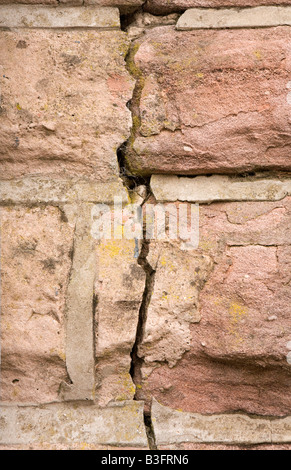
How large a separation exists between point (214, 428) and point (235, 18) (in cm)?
83

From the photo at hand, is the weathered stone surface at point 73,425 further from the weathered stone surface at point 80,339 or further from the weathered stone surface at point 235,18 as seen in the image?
the weathered stone surface at point 235,18

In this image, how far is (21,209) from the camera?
956 mm

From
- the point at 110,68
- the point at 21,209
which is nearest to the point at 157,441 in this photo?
the point at 21,209

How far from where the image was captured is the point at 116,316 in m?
0.94

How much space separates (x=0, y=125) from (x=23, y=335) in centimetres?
42

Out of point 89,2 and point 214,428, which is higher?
point 89,2

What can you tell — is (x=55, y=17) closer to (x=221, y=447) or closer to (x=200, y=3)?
(x=200, y=3)

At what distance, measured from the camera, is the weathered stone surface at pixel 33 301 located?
0.93 meters

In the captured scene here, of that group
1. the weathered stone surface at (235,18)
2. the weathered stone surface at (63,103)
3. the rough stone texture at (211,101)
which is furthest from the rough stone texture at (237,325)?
the weathered stone surface at (235,18)

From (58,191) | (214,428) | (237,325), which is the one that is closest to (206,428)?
(214,428)

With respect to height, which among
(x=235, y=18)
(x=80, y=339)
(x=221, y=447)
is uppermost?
(x=235, y=18)

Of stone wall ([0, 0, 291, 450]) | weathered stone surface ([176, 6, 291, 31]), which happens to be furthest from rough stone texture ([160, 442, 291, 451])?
weathered stone surface ([176, 6, 291, 31])

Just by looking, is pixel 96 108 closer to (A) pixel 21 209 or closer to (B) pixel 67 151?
(B) pixel 67 151

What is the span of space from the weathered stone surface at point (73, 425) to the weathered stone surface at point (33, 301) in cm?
3
